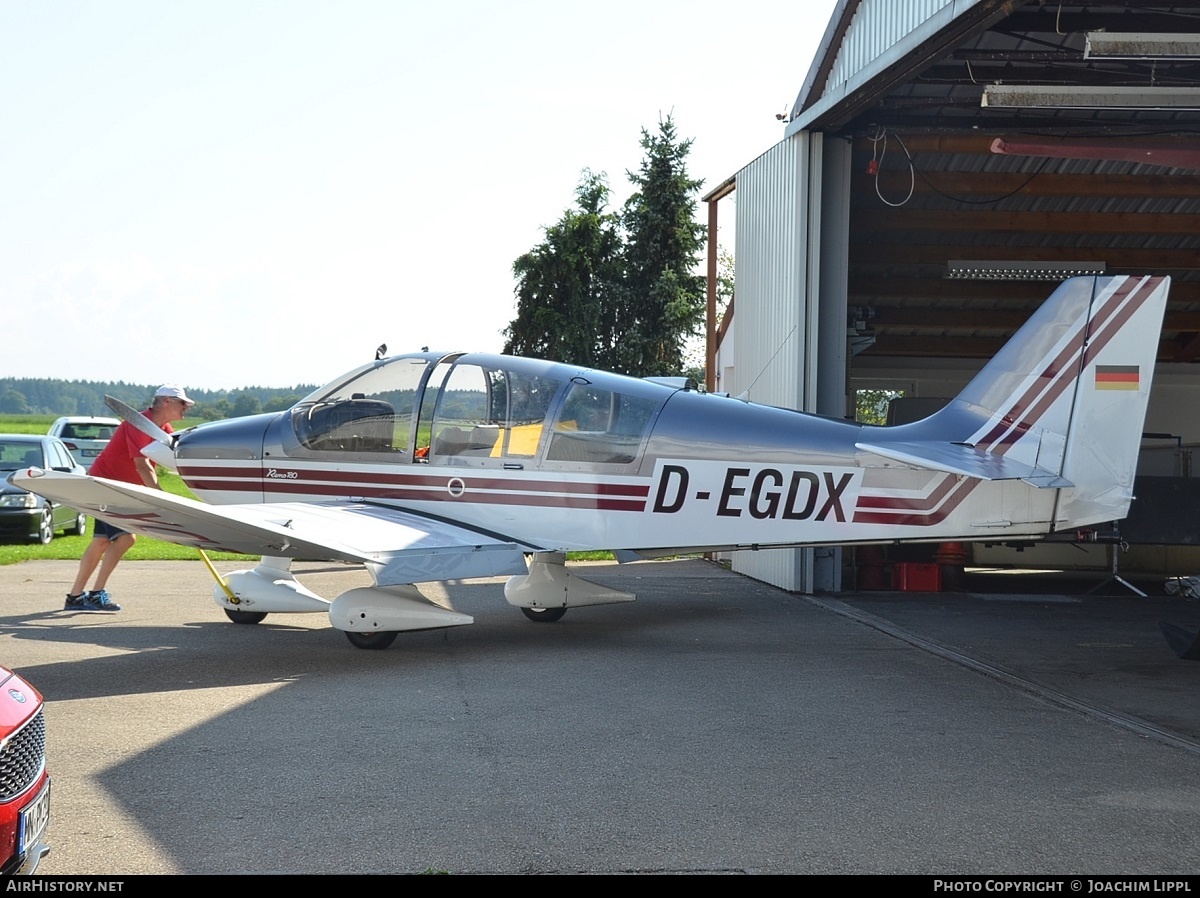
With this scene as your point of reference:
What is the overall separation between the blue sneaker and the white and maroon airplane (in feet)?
4.84

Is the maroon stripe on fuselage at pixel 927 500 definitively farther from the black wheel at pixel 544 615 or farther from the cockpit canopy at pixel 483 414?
the black wheel at pixel 544 615

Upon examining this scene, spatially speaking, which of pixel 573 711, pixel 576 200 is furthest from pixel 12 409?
pixel 573 711

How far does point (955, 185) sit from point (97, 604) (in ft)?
37.3

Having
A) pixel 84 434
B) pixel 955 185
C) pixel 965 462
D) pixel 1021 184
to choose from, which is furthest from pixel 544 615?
pixel 84 434

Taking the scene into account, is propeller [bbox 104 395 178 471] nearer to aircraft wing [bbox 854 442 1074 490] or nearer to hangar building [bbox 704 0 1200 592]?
aircraft wing [bbox 854 442 1074 490]

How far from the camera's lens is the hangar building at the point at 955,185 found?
34.0 ft

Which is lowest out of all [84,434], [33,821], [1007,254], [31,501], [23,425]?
[23,425]

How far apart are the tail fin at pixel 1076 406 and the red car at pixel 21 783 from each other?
20.4 feet

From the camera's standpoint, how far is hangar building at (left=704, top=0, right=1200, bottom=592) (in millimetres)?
10367

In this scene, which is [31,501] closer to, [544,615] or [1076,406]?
[544,615]

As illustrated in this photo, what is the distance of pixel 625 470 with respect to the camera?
916 cm

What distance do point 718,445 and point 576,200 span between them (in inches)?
1534

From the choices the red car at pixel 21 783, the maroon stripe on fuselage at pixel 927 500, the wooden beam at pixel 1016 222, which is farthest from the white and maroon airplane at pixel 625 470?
the wooden beam at pixel 1016 222

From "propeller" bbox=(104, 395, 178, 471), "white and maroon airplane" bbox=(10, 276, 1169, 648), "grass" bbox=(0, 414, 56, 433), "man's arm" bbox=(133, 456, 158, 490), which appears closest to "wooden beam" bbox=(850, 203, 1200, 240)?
"white and maroon airplane" bbox=(10, 276, 1169, 648)
